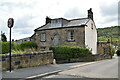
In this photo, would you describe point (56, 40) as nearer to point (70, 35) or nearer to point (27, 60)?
point (70, 35)

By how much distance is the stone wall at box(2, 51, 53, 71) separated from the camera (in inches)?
368

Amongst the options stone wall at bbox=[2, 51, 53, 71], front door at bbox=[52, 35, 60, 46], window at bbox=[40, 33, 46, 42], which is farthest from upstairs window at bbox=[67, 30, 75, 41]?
stone wall at bbox=[2, 51, 53, 71]

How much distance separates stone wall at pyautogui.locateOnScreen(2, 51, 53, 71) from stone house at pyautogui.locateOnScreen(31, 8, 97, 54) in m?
13.2

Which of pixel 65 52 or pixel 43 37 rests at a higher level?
pixel 43 37

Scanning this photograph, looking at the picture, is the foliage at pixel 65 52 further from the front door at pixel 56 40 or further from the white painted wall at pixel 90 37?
the front door at pixel 56 40

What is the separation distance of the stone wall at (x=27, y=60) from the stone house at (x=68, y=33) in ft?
43.3

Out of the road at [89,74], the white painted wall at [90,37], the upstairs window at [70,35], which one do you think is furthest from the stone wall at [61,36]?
the road at [89,74]

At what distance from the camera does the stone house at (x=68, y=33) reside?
25.8 m

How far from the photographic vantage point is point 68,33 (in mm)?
26953

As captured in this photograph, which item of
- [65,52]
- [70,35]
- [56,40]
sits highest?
[70,35]

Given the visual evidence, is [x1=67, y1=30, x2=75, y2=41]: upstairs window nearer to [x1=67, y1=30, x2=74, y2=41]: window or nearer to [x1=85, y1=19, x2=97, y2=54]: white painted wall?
[x1=67, y1=30, x2=74, y2=41]: window

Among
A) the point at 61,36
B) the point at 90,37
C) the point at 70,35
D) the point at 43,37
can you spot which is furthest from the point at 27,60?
the point at 43,37

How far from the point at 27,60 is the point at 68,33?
54.7 feet

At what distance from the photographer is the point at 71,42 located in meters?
26.6
